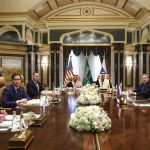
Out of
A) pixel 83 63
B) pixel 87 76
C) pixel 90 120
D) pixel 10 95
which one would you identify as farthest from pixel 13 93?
pixel 83 63

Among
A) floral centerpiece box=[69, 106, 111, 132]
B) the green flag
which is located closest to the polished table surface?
floral centerpiece box=[69, 106, 111, 132]

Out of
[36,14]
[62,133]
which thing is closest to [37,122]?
[62,133]

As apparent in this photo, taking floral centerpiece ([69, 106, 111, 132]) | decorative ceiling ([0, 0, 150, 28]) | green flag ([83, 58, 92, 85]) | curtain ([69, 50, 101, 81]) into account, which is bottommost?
floral centerpiece ([69, 106, 111, 132])

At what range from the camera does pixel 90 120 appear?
2320 millimetres

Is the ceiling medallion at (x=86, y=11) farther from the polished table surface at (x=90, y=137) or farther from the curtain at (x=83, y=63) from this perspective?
the polished table surface at (x=90, y=137)

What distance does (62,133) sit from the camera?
238 centimetres

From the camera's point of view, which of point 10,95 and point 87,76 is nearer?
point 10,95

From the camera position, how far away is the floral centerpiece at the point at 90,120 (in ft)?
7.61

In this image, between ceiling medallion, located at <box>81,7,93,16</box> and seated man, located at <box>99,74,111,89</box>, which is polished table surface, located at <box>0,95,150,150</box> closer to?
seated man, located at <box>99,74,111,89</box>

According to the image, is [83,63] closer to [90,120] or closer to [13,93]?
[13,93]

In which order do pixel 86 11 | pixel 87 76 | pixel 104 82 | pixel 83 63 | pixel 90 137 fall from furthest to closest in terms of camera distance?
pixel 83 63
pixel 86 11
pixel 87 76
pixel 104 82
pixel 90 137

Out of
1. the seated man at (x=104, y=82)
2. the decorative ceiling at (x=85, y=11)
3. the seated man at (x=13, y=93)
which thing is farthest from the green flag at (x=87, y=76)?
the seated man at (x=13, y=93)

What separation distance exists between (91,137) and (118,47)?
960 centimetres

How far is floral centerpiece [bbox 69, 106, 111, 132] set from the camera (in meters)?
2.32
